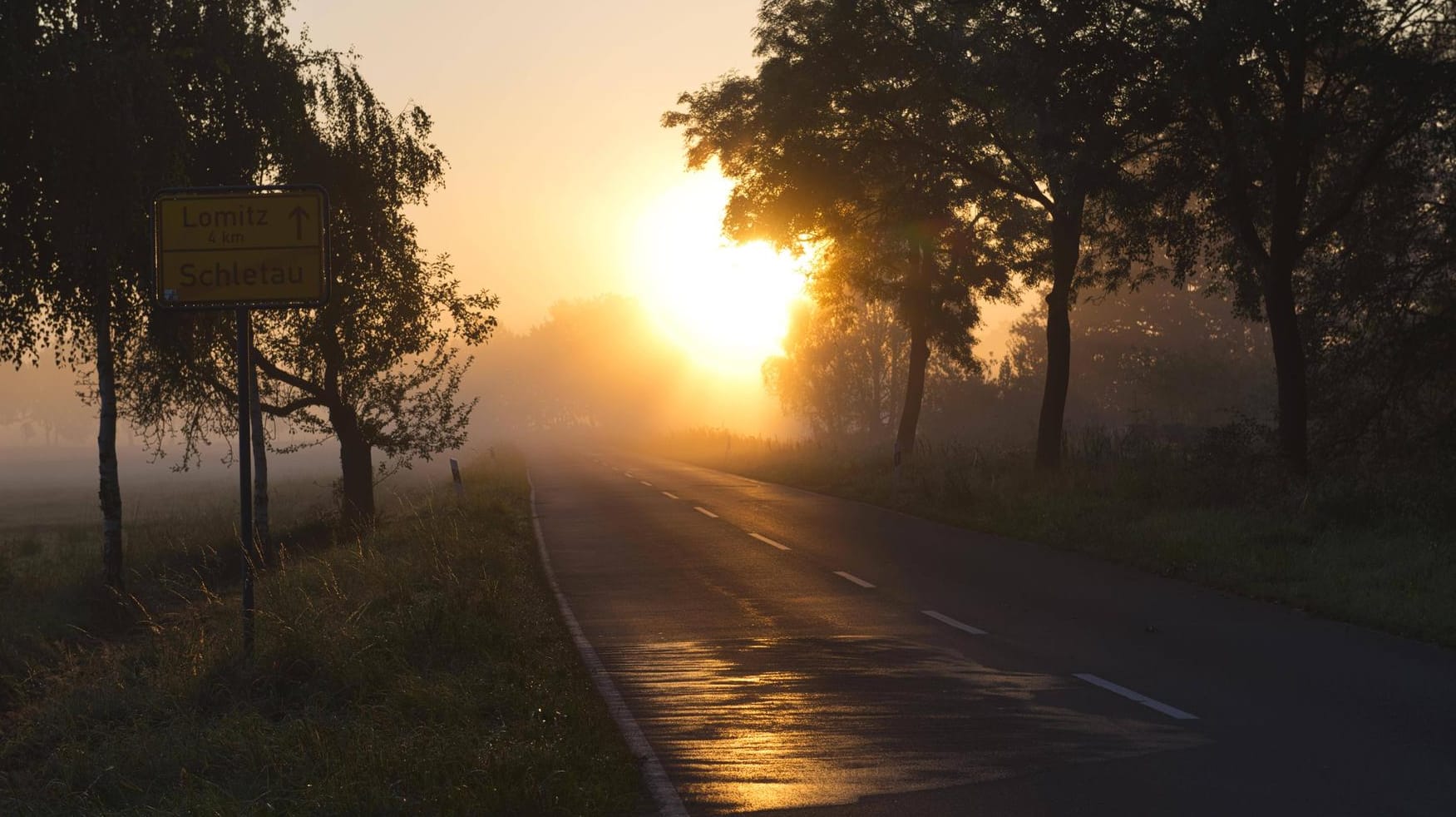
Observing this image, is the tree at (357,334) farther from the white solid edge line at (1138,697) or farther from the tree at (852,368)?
the tree at (852,368)

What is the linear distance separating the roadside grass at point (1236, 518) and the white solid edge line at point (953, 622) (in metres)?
3.63

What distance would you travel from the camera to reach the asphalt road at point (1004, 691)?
652 centimetres

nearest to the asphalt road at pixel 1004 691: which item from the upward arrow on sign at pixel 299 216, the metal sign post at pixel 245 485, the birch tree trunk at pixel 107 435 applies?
the metal sign post at pixel 245 485

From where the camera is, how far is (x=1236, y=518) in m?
17.6

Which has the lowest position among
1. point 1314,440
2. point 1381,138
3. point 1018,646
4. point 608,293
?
point 1018,646

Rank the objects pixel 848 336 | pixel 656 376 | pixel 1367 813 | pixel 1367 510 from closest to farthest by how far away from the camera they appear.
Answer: pixel 1367 813 < pixel 1367 510 < pixel 848 336 < pixel 656 376

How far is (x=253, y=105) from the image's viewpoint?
64.4 ft

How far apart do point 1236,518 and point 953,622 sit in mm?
7316

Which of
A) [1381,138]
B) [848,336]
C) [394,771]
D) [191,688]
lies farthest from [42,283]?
[848,336]

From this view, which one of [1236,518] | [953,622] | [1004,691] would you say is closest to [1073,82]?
[1236,518]

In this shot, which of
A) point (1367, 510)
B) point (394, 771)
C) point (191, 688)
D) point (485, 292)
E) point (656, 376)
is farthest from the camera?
point (656, 376)

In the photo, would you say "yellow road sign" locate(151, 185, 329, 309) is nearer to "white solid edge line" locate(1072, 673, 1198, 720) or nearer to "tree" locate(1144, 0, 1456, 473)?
"white solid edge line" locate(1072, 673, 1198, 720)

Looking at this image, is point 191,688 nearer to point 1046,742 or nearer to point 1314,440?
point 1046,742

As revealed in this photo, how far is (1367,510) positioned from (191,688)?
1482cm
